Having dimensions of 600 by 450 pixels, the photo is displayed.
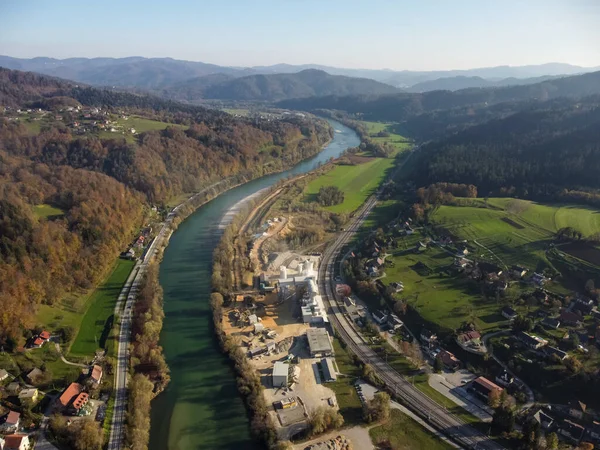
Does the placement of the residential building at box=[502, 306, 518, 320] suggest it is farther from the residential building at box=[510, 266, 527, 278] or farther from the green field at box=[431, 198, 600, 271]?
the green field at box=[431, 198, 600, 271]

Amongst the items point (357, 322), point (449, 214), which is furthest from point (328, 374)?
point (449, 214)

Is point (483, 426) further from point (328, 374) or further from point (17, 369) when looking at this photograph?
point (17, 369)

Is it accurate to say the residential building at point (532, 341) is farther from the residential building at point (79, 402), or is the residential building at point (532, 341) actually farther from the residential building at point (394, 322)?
the residential building at point (79, 402)

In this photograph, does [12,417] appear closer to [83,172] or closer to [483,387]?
[483,387]

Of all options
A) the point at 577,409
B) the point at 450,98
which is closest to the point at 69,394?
the point at 577,409

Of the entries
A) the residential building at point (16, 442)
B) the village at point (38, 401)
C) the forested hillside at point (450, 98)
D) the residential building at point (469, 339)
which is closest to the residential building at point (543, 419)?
the residential building at point (469, 339)

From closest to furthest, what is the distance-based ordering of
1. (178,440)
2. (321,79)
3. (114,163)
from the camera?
(178,440) < (114,163) < (321,79)
